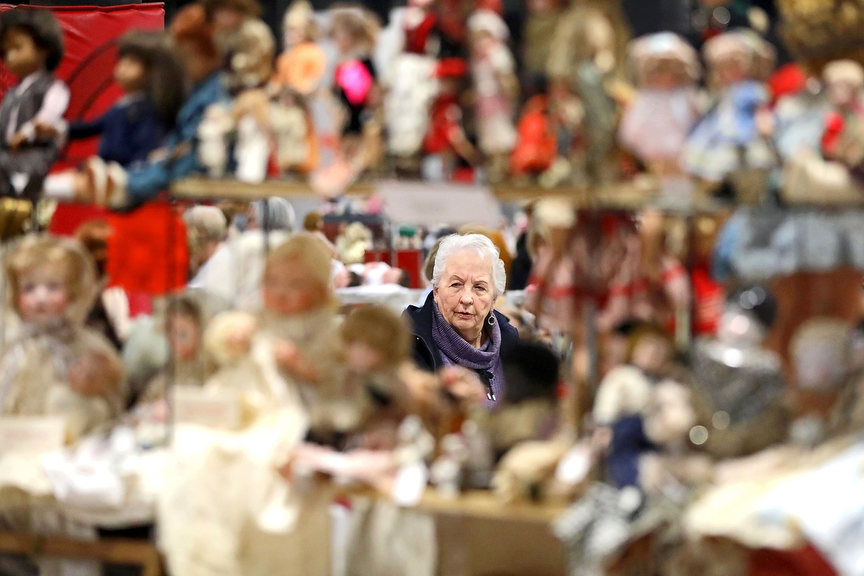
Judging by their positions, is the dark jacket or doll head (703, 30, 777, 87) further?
the dark jacket

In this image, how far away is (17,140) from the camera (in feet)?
7.42

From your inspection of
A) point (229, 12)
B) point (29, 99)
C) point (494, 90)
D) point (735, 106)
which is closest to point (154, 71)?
point (229, 12)

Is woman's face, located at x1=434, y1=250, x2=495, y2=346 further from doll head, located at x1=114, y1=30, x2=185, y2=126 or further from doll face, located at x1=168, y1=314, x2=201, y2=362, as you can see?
doll head, located at x1=114, y1=30, x2=185, y2=126

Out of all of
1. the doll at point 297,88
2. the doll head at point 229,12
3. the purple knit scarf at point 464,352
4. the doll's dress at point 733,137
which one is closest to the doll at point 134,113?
the doll head at point 229,12

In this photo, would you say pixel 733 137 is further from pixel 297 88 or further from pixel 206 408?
pixel 206 408

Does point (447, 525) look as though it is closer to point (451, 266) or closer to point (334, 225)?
point (451, 266)

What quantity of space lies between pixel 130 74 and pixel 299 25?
36cm

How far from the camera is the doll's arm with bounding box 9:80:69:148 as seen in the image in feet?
7.42

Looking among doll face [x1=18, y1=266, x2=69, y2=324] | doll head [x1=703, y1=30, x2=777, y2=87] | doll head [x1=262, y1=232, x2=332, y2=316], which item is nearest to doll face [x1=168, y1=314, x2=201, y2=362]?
doll head [x1=262, y1=232, x2=332, y2=316]

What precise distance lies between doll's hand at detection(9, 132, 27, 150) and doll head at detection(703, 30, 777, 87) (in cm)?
127

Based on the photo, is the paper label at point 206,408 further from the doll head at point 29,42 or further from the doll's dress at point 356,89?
the doll head at point 29,42

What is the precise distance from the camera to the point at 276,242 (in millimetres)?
2117

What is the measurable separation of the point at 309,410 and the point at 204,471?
0.22 meters

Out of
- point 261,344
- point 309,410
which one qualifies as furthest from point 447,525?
point 261,344
